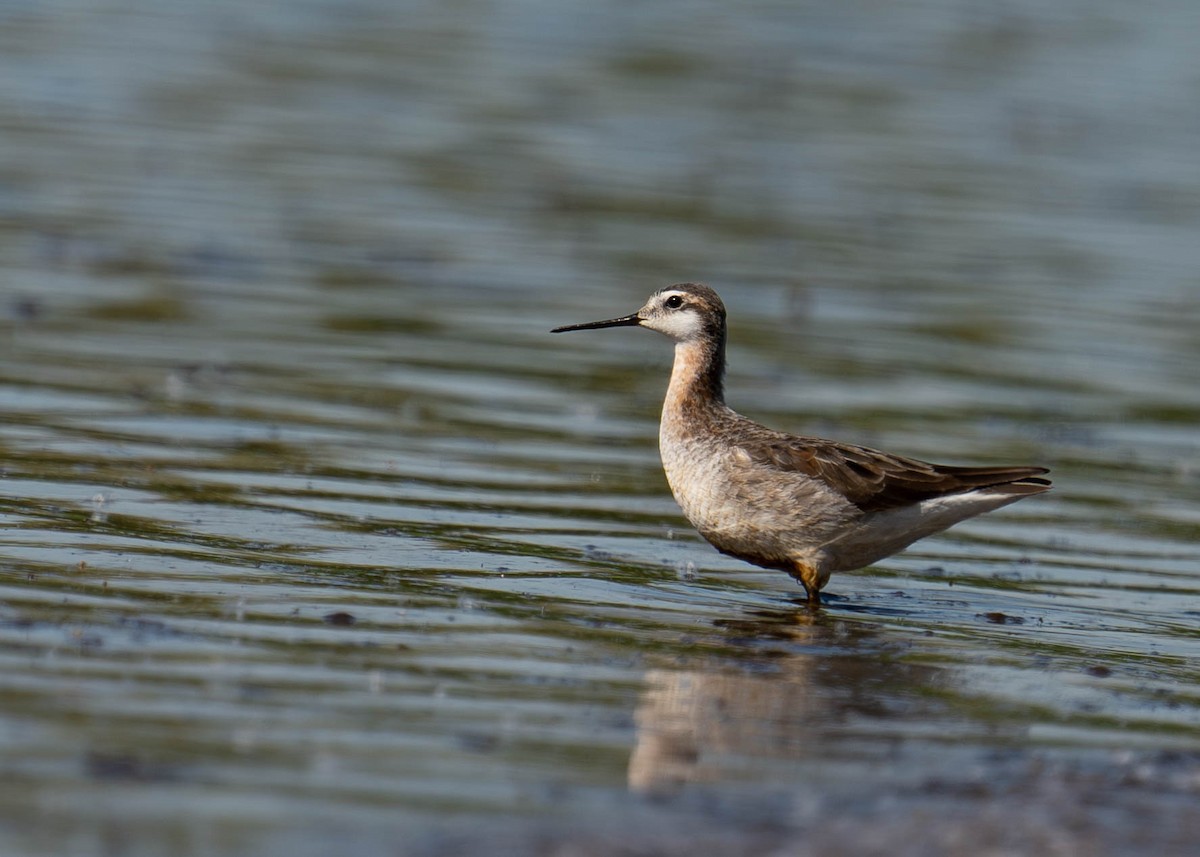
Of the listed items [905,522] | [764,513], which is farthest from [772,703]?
[905,522]

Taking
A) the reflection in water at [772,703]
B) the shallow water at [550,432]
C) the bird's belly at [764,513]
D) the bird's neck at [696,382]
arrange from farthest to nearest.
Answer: the bird's neck at [696,382] → the bird's belly at [764,513] → the reflection in water at [772,703] → the shallow water at [550,432]

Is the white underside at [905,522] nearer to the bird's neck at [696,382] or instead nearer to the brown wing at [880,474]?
the brown wing at [880,474]

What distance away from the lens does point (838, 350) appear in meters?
15.6

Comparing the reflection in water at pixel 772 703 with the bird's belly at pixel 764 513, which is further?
the bird's belly at pixel 764 513

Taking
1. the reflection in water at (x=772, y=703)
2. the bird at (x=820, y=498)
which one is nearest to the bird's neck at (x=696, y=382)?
the bird at (x=820, y=498)

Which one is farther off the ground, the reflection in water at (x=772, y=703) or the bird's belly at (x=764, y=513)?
the bird's belly at (x=764, y=513)

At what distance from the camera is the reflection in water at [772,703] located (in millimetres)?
6781

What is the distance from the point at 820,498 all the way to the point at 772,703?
248 cm

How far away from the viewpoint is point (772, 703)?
7.66 m

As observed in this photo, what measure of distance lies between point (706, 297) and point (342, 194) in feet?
30.6

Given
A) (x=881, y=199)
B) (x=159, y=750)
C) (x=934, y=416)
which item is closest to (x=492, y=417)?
(x=934, y=416)

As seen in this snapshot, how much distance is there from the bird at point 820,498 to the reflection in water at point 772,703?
0.69m

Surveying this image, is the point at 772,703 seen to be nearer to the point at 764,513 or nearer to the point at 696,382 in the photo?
the point at 764,513

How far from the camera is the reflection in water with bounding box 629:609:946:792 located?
22.2 ft
